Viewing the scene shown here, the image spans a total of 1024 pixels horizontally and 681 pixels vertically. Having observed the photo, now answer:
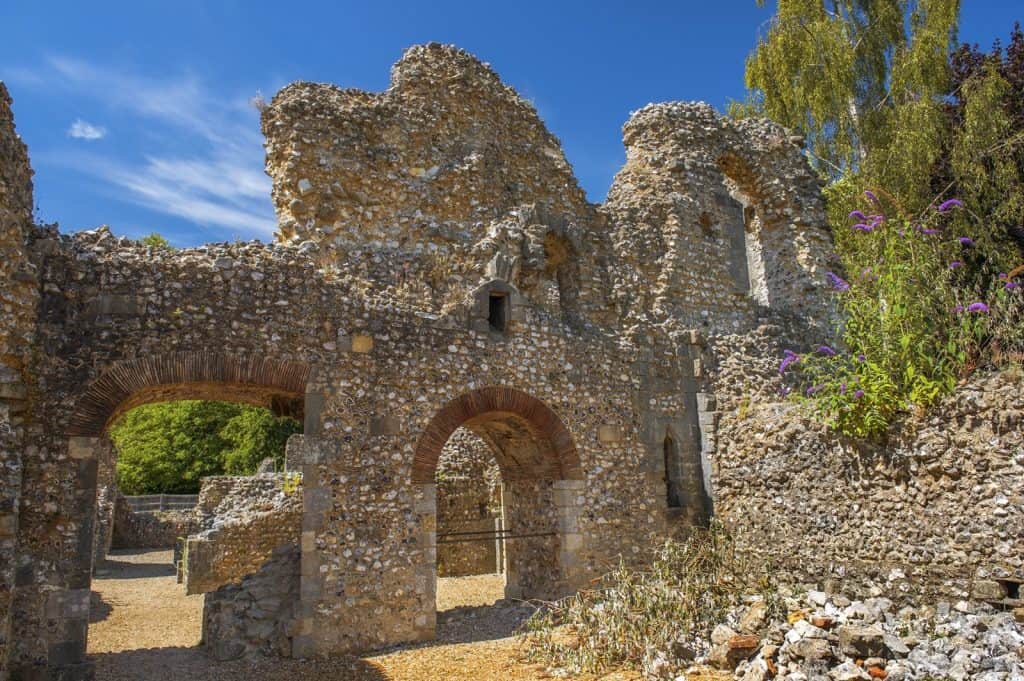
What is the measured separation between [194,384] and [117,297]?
129 centimetres

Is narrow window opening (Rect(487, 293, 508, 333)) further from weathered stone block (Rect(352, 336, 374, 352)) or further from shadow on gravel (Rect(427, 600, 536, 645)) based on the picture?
shadow on gravel (Rect(427, 600, 536, 645))

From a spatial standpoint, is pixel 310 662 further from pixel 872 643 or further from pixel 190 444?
pixel 190 444

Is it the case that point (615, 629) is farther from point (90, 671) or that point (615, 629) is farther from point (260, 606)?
point (90, 671)

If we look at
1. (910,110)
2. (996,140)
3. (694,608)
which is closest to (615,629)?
(694,608)

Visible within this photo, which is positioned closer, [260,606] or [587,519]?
[260,606]

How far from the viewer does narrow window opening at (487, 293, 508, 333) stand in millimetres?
10961

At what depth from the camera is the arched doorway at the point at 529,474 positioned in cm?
1005

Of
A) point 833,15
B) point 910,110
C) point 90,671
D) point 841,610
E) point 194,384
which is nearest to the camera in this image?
point 90,671

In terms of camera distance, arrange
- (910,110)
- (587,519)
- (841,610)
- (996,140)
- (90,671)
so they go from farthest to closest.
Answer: (910,110)
(996,140)
(587,519)
(841,610)
(90,671)

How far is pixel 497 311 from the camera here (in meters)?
11.1

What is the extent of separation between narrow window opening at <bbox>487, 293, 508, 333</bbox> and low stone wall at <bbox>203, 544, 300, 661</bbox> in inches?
167

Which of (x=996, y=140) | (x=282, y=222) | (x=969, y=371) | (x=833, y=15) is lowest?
(x=969, y=371)

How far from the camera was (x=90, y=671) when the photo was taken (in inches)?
296

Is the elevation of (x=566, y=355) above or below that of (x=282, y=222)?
below
